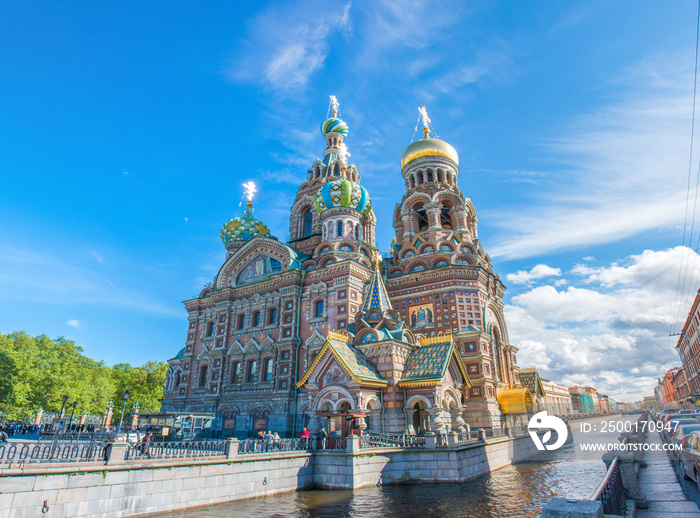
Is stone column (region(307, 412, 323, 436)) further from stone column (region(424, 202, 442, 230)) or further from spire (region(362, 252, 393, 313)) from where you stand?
stone column (region(424, 202, 442, 230))

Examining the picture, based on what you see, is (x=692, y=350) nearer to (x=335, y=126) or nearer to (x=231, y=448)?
(x=335, y=126)

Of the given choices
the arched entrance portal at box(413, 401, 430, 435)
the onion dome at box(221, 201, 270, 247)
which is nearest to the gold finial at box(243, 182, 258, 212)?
the onion dome at box(221, 201, 270, 247)

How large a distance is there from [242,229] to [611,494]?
117ft

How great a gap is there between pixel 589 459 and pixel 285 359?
17.7 metres

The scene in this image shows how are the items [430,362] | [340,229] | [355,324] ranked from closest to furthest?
1. [430,362]
2. [355,324]
3. [340,229]

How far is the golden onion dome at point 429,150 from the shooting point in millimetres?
36688

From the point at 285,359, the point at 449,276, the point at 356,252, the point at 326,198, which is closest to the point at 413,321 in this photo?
the point at 449,276

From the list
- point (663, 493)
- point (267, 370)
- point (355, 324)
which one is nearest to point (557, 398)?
point (267, 370)

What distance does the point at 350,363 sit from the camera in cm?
1880

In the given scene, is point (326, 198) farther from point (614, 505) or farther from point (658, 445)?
point (614, 505)

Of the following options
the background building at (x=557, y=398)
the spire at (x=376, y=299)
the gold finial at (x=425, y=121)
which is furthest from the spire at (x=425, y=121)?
the background building at (x=557, y=398)

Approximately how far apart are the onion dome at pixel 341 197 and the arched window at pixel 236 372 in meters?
13.1

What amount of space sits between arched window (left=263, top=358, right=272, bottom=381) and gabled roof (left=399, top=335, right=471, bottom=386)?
11.4 m

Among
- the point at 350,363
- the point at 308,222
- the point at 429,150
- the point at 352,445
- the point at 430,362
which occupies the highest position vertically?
the point at 429,150
